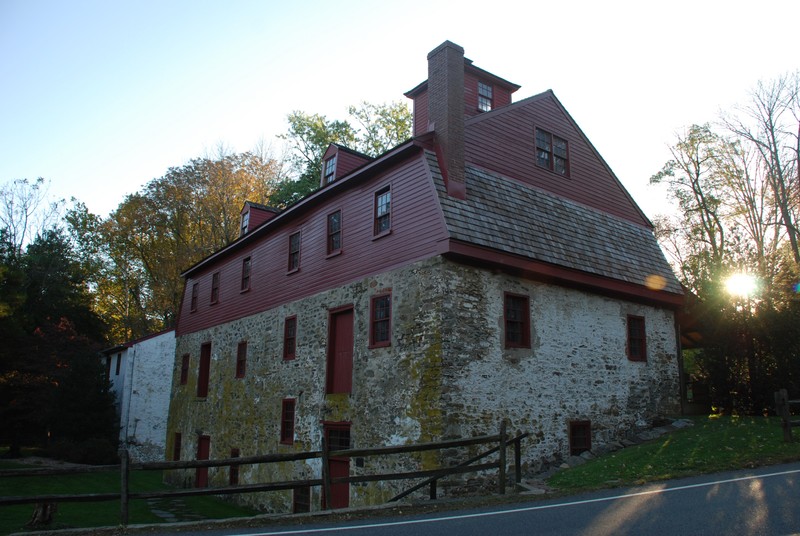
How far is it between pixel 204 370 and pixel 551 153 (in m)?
16.6

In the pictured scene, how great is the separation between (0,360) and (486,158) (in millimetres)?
27510

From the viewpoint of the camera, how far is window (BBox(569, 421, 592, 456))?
14.7 metres

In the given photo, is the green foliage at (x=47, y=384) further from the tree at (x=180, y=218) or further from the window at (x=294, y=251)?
Answer: the window at (x=294, y=251)

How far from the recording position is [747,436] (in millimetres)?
13891

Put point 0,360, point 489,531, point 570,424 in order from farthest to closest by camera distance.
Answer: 1. point 0,360
2. point 570,424
3. point 489,531

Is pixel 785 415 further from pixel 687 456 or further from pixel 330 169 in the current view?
pixel 330 169

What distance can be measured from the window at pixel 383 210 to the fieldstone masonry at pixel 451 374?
1326 mm

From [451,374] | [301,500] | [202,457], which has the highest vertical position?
[451,374]

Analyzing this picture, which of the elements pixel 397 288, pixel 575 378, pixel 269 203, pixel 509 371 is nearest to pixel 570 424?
pixel 575 378

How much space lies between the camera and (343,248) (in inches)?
643

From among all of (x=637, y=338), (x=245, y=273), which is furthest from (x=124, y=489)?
(x=637, y=338)

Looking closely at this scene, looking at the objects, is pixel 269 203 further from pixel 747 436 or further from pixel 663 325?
pixel 747 436

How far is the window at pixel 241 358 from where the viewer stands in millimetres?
21220

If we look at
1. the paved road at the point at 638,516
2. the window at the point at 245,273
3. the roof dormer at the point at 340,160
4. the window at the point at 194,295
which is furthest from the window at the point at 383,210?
the window at the point at 194,295
